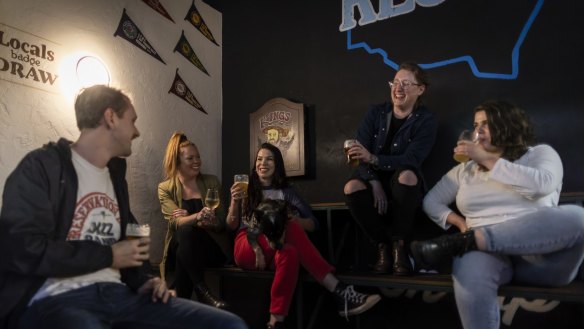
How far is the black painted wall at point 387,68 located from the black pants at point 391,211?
Answer: 1.82ft

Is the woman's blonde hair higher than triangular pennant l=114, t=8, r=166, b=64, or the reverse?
triangular pennant l=114, t=8, r=166, b=64

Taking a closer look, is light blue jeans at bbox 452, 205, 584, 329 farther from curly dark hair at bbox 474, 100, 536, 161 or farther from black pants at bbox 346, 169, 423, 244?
black pants at bbox 346, 169, 423, 244

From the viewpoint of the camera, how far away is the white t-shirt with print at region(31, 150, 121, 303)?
1482mm

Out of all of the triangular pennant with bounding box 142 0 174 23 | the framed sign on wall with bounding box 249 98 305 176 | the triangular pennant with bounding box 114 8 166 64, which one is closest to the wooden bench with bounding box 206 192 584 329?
the framed sign on wall with bounding box 249 98 305 176

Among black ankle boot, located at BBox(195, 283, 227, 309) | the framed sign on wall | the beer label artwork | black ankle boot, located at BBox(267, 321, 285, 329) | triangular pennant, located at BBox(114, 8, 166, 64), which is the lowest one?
black ankle boot, located at BBox(267, 321, 285, 329)

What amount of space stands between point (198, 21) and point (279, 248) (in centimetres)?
245

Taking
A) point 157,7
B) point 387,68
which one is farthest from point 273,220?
point 157,7

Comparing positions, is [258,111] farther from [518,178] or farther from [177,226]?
[518,178]

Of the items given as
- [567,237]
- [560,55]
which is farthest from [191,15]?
[567,237]

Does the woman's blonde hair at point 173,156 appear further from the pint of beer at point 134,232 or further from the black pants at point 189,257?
the pint of beer at point 134,232

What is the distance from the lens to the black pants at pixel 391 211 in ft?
8.25

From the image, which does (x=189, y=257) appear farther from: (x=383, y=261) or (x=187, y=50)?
(x=187, y=50)

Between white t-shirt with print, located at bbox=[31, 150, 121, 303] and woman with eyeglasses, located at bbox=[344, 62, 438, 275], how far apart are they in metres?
1.38

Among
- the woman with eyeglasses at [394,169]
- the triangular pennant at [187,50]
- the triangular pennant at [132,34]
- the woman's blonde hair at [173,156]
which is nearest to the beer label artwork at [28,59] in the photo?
the triangular pennant at [132,34]
